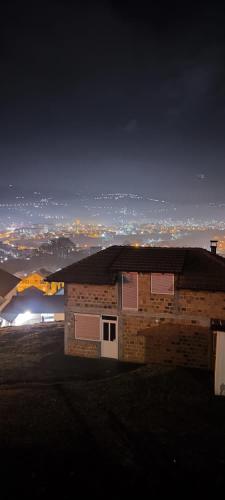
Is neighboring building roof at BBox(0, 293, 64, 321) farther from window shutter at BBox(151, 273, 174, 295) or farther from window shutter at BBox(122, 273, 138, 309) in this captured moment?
window shutter at BBox(151, 273, 174, 295)

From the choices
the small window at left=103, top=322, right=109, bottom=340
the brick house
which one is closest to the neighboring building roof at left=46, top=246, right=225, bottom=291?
the brick house

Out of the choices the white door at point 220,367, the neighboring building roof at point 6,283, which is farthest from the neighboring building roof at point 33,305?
the white door at point 220,367

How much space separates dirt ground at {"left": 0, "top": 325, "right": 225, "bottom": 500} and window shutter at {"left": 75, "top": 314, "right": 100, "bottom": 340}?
185 cm

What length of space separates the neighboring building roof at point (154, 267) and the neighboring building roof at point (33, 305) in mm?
21427

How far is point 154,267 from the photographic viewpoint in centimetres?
1755

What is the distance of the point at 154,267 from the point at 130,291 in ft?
5.92

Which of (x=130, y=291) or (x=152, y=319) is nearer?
(x=152, y=319)

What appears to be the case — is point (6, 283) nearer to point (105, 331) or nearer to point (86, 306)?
point (86, 306)

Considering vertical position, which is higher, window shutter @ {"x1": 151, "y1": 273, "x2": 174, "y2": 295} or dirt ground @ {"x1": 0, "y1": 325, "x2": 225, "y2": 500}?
window shutter @ {"x1": 151, "y1": 273, "x2": 174, "y2": 295}

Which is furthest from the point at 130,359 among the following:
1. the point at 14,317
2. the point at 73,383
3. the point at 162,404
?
the point at 14,317

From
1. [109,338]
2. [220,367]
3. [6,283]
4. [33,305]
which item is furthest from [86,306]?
[6,283]

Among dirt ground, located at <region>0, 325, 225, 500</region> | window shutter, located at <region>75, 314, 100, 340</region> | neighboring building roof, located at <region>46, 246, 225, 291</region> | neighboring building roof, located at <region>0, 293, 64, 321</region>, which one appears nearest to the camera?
dirt ground, located at <region>0, 325, 225, 500</region>

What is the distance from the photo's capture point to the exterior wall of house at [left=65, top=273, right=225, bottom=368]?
55.6 ft

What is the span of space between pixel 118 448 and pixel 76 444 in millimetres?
1242
